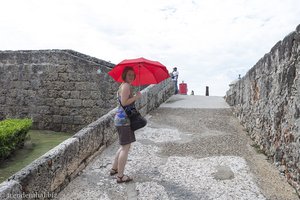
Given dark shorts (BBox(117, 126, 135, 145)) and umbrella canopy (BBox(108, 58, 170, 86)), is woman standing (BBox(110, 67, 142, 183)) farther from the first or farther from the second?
umbrella canopy (BBox(108, 58, 170, 86))

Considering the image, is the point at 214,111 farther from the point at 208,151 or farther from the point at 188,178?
the point at 188,178

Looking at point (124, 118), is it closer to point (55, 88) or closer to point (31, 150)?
point (31, 150)

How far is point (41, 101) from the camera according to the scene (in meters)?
11.8

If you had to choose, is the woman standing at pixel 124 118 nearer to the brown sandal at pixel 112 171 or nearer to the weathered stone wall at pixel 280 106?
the brown sandal at pixel 112 171

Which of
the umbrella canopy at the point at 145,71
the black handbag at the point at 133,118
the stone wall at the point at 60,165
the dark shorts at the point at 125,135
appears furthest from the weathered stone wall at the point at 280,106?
the stone wall at the point at 60,165

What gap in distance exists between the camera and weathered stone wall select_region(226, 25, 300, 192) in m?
4.22

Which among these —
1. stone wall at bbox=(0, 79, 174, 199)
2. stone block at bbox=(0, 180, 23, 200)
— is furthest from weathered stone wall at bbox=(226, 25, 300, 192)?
stone block at bbox=(0, 180, 23, 200)

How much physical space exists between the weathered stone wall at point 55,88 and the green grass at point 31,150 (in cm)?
68

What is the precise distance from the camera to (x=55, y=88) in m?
11.7

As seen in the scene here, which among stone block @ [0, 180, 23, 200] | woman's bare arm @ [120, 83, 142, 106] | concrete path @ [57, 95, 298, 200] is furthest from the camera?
woman's bare arm @ [120, 83, 142, 106]

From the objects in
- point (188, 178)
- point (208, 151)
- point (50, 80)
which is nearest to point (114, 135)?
point (208, 151)

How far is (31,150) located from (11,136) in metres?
0.90

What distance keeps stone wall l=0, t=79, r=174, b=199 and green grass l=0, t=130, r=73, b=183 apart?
101 inches

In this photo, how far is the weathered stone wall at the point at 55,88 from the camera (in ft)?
36.8
